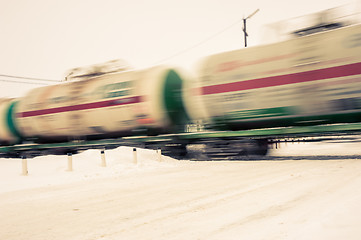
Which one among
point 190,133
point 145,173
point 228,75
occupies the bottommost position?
point 145,173

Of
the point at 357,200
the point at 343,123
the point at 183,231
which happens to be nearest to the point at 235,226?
the point at 183,231

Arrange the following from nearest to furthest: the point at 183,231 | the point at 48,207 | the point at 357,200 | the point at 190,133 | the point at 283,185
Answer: the point at 183,231
the point at 357,200
the point at 48,207
the point at 283,185
the point at 190,133

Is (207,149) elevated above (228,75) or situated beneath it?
situated beneath

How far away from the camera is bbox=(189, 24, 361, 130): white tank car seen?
10969 mm

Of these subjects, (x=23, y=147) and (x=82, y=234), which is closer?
(x=82, y=234)

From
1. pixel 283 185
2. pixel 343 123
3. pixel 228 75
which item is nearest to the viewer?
pixel 283 185

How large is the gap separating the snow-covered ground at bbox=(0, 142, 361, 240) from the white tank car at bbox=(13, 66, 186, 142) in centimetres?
434

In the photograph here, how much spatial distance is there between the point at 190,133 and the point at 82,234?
10.1 metres

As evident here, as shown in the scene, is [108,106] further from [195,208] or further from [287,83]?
[195,208]

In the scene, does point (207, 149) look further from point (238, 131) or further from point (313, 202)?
point (313, 202)

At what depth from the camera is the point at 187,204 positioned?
5.93 meters

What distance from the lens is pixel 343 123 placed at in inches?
464

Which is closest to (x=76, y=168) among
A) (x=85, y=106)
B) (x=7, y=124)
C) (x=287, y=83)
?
(x=85, y=106)

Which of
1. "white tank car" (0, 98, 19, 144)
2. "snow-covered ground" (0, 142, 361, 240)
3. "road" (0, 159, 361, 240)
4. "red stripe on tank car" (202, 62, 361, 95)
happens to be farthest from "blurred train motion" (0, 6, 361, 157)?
"road" (0, 159, 361, 240)
